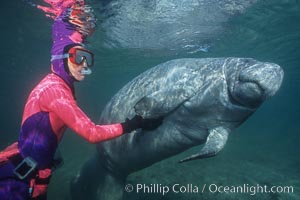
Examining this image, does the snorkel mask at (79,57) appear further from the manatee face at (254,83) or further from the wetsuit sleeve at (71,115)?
the manatee face at (254,83)

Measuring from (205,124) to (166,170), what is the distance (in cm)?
560

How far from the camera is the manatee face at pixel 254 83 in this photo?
4830 mm

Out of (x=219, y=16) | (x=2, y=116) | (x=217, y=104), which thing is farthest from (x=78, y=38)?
(x=2, y=116)

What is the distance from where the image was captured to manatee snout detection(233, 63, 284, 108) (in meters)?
4.82

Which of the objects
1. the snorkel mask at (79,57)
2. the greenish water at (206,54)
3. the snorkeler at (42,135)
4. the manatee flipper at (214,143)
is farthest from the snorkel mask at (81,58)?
the greenish water at (206,54)

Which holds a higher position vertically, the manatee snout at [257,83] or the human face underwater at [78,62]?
the human face underwater at [78,62]

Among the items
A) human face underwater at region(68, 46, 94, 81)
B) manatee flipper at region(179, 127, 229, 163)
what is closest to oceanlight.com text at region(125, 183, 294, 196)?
manatee flipper at region(179, 127, 229, 163)

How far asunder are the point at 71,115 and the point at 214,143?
2.78 m

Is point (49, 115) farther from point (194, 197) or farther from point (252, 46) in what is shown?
point (252, 46)

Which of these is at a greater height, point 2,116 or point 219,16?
point 219,16

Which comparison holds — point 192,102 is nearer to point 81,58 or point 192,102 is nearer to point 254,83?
point 254,83

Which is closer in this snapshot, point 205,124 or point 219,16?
point 205,124

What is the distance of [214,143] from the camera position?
16.9ft

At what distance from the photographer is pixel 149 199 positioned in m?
8.79
